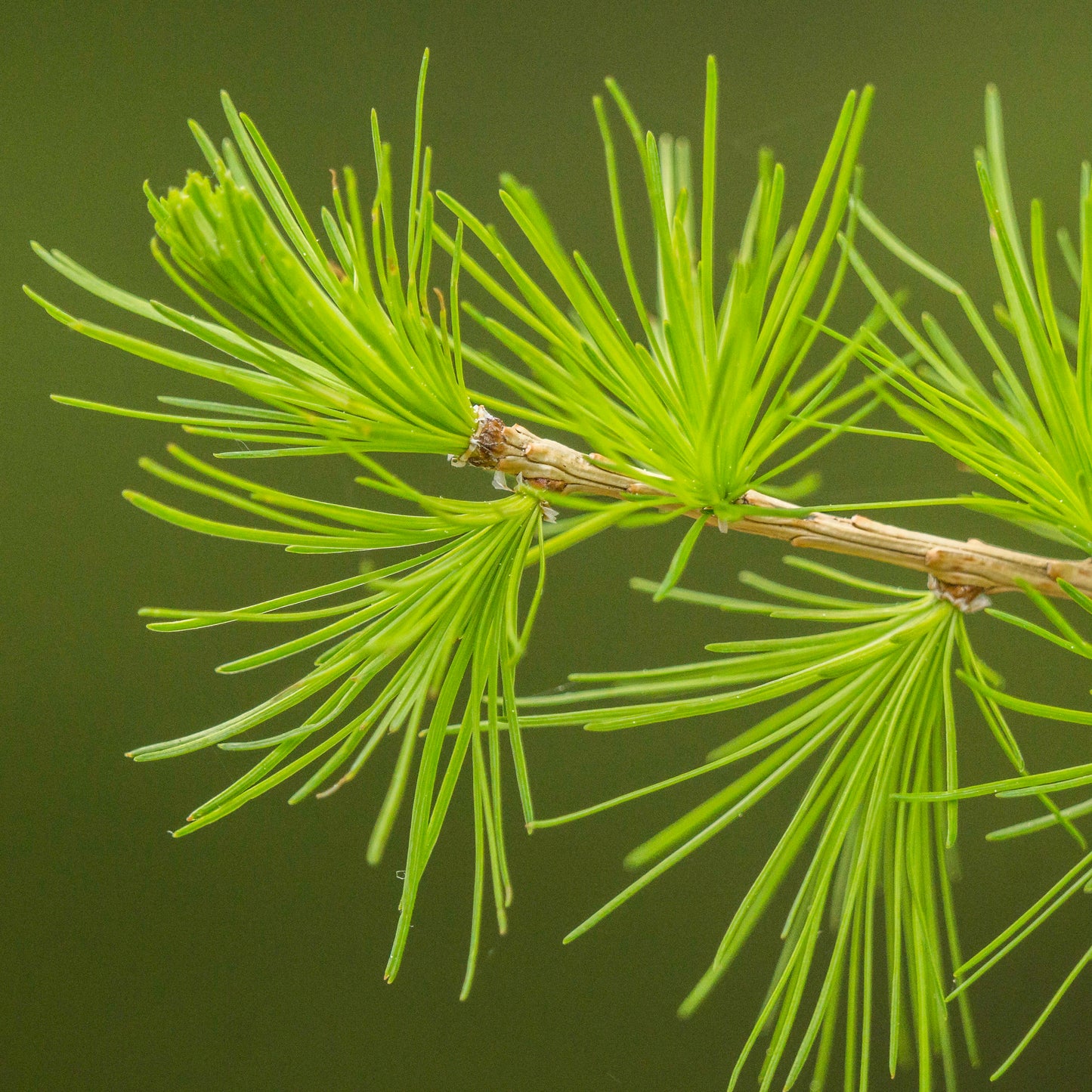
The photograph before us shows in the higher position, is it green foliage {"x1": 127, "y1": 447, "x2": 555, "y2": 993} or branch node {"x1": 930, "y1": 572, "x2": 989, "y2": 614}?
branch node {"x1": 930, "y1": 572, "x2": 989, "y2": 614}

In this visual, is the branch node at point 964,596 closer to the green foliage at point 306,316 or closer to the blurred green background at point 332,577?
the green foliage at point 306,316

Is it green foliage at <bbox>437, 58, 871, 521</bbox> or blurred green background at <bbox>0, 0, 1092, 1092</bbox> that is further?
blurred green background at <bbox>0, 0, 1092, 1092</bbox>

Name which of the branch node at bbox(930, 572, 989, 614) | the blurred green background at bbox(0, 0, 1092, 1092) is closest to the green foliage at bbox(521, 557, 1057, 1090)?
the branch node at bbox(930, 572, 989, 614)

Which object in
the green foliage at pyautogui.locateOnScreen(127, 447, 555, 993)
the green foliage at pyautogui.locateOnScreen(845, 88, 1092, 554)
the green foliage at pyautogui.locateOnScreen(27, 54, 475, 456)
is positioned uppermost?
the green foliage at pyautogui.locateOnScreen(845, 88, 1092, 554)

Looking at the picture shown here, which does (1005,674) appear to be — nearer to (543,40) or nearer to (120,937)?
(543,40)

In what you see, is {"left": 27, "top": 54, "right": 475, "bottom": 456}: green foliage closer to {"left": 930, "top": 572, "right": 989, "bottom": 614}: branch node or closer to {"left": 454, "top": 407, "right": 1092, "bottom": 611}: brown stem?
{"left": 454, "top": 407, "right": 1092, "bottom": 611}: brown stem

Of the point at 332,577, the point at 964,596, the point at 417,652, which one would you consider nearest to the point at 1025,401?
the point at 964,596

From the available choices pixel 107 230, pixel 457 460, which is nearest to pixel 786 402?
pixel 457 460
